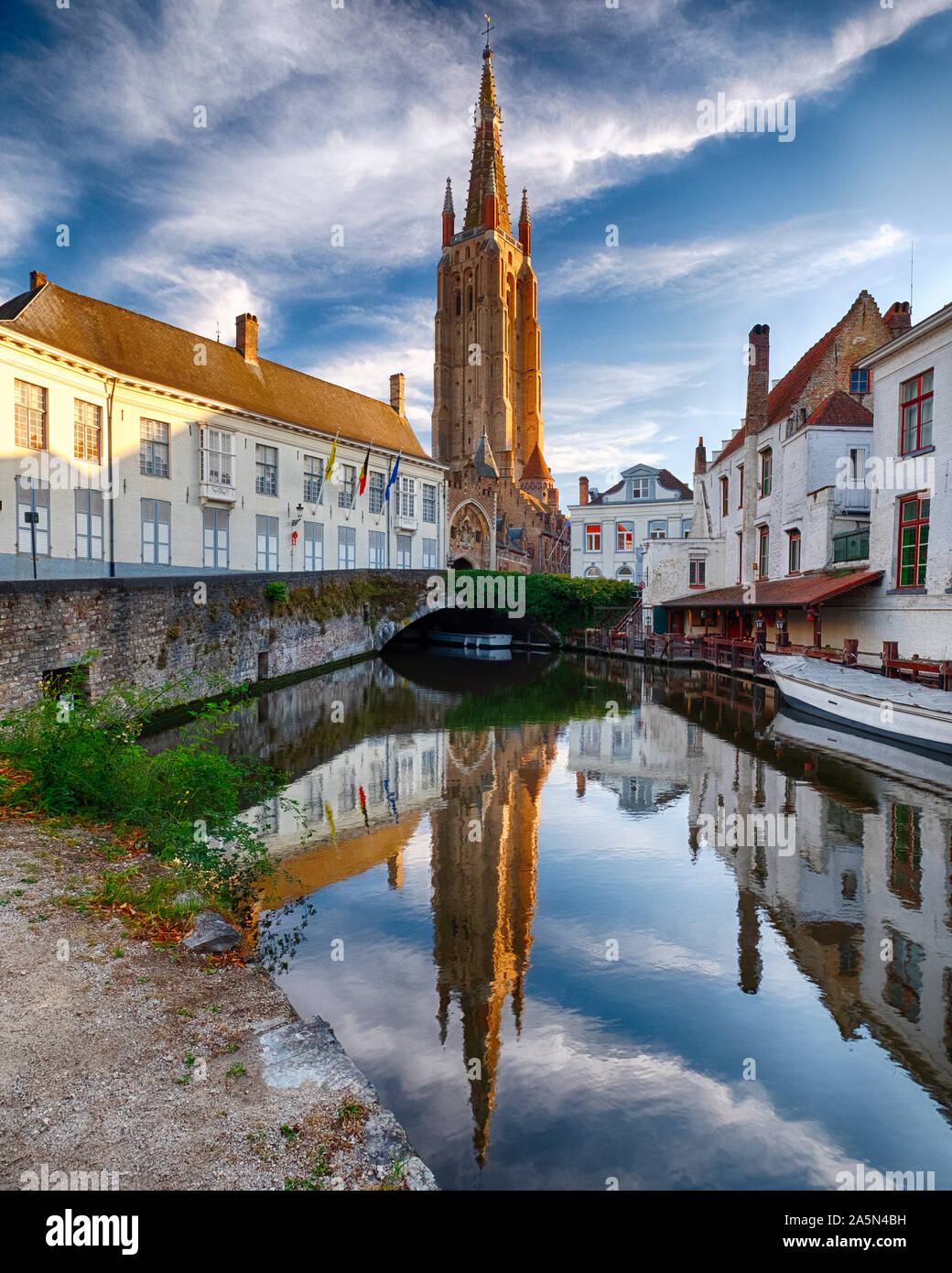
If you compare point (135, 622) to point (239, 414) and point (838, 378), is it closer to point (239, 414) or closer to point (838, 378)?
point (239, 414)

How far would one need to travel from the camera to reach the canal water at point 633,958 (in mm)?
4387

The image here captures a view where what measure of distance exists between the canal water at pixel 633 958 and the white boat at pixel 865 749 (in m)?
0.20

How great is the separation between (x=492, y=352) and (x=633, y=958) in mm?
71270

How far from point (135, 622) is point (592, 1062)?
533 inches

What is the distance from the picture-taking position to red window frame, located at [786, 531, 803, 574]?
2706 cm

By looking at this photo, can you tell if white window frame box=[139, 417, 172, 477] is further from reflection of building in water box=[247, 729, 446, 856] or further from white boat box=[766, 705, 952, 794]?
white boat box=[766, 705, 952, 794]

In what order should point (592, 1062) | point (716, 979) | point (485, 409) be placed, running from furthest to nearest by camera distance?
point (485, 409) < point (716, 979) < point (592, 1062)

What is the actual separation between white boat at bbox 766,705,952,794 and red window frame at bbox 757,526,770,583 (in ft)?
40.9

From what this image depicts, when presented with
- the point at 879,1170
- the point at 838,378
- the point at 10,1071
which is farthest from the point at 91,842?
the point at 838,378

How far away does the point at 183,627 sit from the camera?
17234 millimetres

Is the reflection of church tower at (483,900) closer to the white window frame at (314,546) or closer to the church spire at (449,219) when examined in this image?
the white window frame at (314,546)

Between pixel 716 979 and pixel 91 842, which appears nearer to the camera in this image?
pixel 716 979

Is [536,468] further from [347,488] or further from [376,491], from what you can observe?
[347,488]
